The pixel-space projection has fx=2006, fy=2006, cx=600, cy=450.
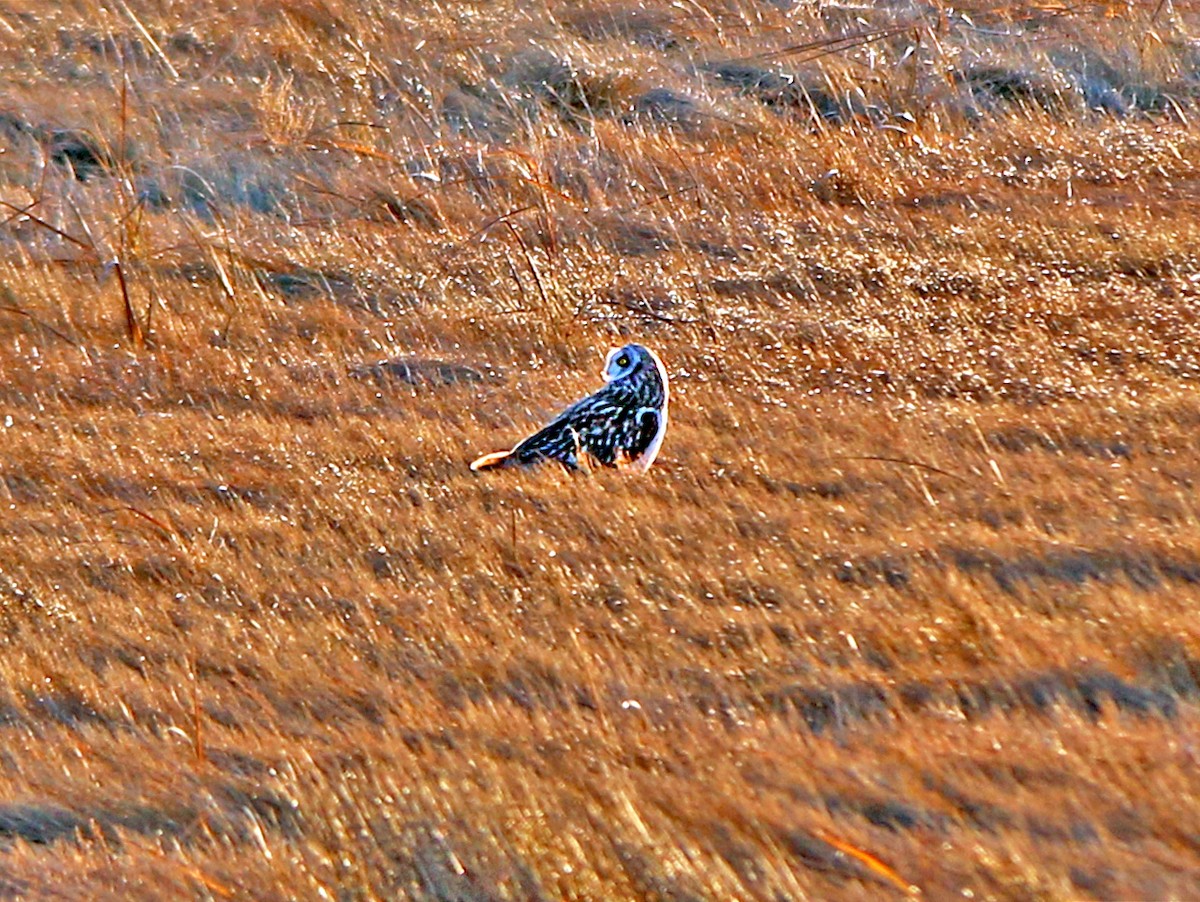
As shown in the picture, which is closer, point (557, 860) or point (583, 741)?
point (557, 860)

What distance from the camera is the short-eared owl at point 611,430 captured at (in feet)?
16.4

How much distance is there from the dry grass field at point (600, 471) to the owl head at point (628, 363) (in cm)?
25

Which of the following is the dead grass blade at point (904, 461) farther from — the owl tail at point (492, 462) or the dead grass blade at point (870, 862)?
the dead grass blade at point (870, 862)

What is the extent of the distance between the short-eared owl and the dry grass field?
111 mm

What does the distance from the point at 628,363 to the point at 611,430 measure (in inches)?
9.3

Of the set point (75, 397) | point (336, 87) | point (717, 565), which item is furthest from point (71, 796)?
point (336, 87)

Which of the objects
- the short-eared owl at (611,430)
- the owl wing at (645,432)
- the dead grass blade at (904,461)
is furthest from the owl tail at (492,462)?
the dead grass blade at (904,461)

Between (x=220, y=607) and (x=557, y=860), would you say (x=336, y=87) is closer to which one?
(x=220, y=607)

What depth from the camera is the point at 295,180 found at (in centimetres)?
738

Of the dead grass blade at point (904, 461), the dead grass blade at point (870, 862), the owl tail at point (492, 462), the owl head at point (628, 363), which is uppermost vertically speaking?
the owl head at point (628, 363)

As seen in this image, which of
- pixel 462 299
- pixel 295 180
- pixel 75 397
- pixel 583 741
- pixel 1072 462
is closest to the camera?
pixel 583 741

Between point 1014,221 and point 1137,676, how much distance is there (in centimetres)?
328

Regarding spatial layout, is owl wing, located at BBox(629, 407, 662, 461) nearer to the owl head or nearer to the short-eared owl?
the short-eared owl

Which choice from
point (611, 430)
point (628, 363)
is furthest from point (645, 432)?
point (628, 363)
